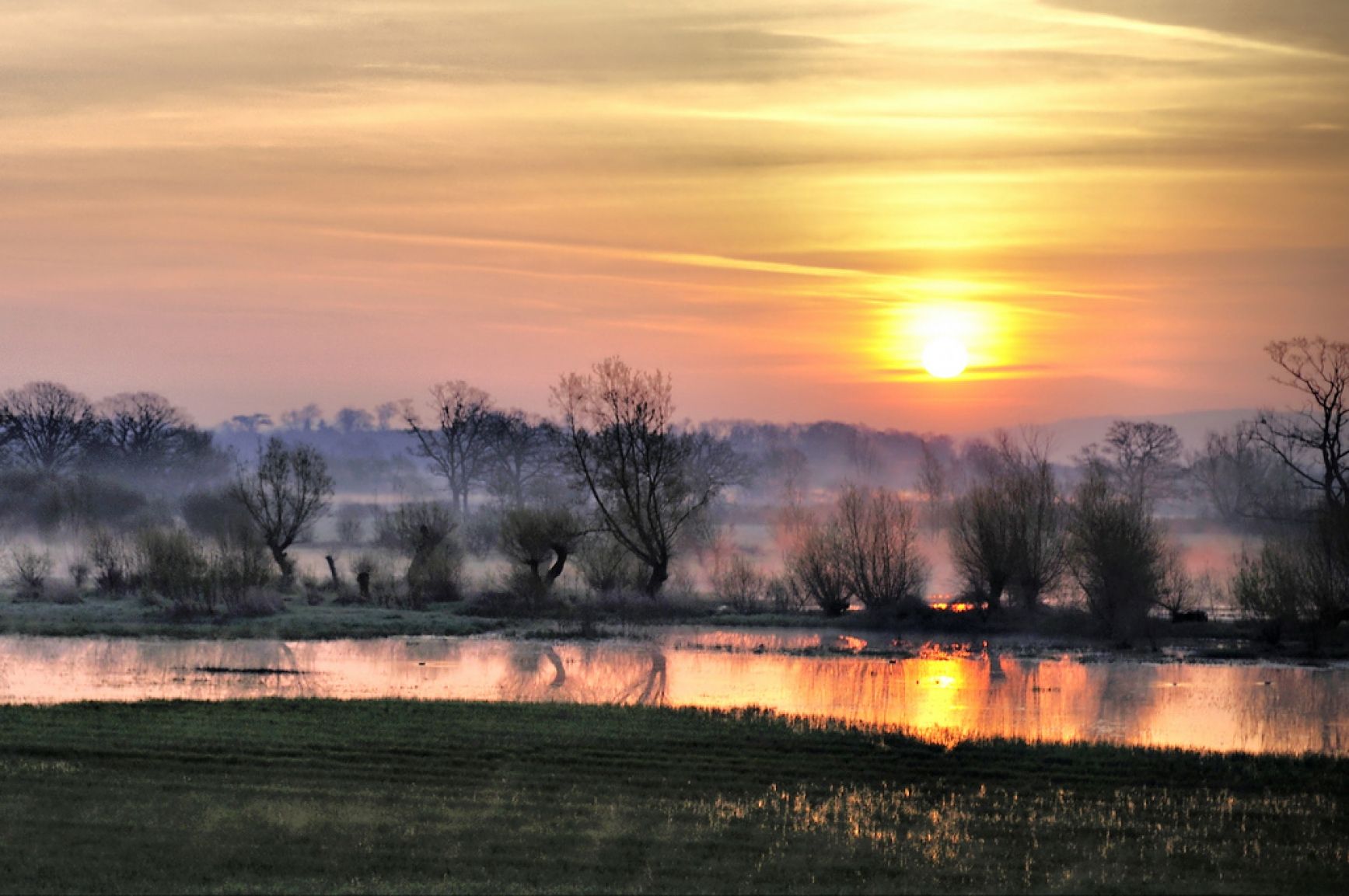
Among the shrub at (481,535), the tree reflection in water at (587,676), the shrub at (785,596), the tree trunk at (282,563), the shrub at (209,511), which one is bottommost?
the tree reflection in water at (587,676)

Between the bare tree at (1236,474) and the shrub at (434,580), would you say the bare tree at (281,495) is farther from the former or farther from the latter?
the bare tree at (1236,474)

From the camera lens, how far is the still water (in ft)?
82.2

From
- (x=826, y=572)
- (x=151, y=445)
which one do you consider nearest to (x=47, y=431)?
(x=151, y=445)

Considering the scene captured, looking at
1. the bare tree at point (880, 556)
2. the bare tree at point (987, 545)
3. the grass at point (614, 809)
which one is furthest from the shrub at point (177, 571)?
the bare tree at point (987, 545)

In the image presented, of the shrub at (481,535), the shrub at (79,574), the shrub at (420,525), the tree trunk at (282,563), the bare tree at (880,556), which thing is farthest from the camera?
the shrub at (481,535)

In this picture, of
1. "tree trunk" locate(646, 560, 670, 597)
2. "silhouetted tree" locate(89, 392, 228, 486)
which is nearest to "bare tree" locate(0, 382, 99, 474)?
"silhouetted tree" locate(89, 392, 228, 486)

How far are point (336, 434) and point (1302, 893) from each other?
602ft

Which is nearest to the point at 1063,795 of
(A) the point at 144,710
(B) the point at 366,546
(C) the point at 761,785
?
(C) the point at 761,785

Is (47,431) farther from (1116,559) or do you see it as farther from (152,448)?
(1116,559)

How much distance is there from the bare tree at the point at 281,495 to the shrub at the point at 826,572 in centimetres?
2019

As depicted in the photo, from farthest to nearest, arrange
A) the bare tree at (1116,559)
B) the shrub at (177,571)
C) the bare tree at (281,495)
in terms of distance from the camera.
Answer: the bare tree at (281,495) < the shrub at (177,571) < the bare tree at (1116,559)

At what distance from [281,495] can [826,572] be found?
910 inches

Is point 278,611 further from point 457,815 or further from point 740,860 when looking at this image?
point 740,860

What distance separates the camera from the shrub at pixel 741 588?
48250mm
